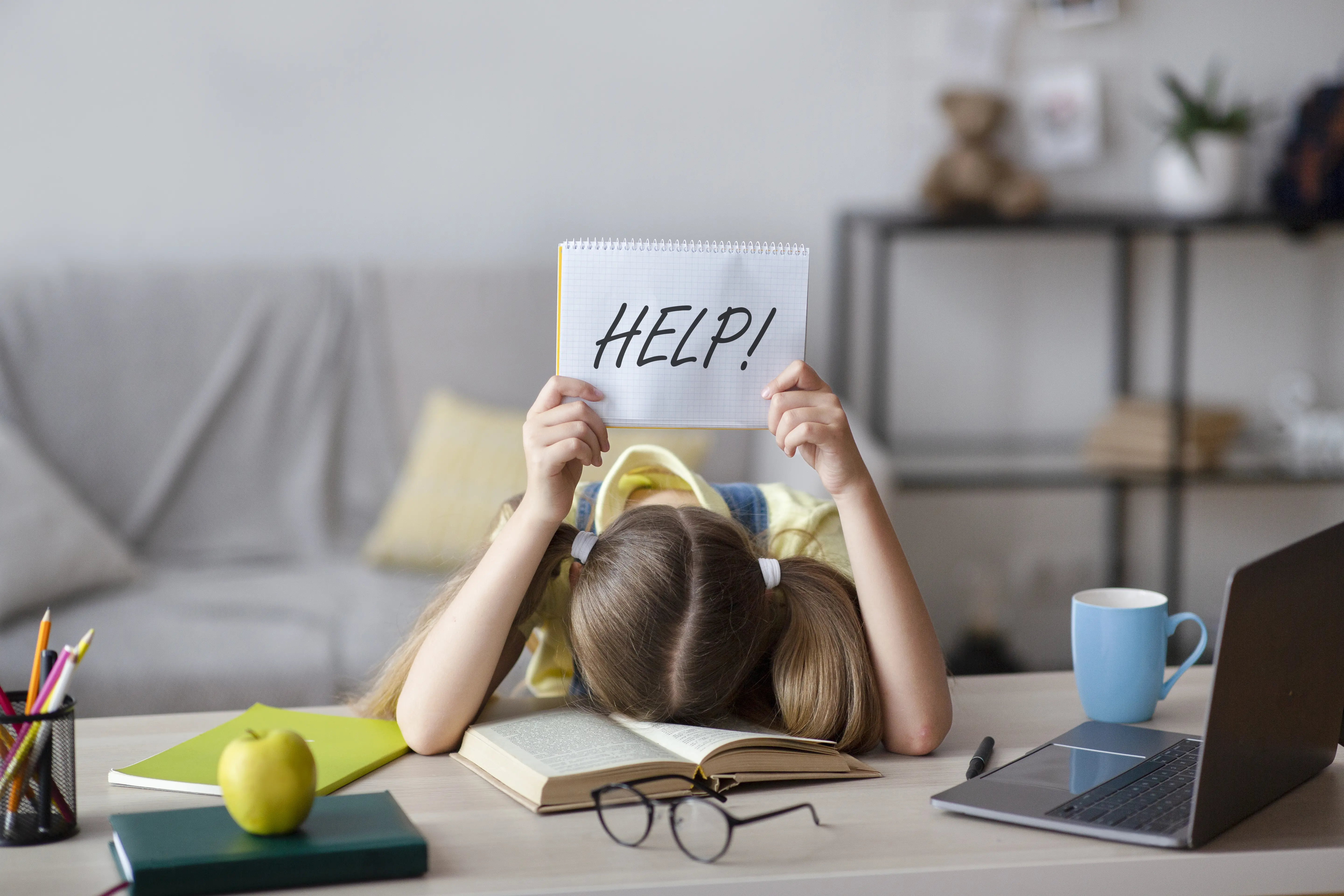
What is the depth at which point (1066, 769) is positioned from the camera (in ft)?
3.00

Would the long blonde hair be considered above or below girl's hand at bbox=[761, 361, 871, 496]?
below

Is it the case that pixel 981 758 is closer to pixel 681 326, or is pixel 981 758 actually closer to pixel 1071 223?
pixel 681 326

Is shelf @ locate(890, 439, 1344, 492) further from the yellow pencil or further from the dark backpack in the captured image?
the yellow pencil

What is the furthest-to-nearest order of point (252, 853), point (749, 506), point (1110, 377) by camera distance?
point (1110, 377) → point (749, 506) → point (252, 853)

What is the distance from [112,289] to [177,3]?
1.91 feet

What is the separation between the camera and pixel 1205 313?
289 cm

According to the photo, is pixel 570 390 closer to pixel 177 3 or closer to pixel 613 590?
pixel 613 590

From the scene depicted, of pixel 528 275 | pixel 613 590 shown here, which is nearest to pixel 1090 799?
pixel 613 590

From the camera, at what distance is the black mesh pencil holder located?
0.78 m

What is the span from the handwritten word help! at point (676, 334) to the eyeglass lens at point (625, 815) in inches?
12.3

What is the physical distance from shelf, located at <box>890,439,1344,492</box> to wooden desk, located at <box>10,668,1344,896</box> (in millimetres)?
1685

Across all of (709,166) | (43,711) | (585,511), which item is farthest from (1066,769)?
(709,166)

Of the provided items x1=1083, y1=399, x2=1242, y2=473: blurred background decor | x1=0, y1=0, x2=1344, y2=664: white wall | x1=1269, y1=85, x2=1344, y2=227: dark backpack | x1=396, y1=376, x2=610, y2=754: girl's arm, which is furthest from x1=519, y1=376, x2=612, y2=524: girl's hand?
x1=1269, y1=85, x2=1344, y2=227: dark backpack

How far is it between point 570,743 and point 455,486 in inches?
53.7
